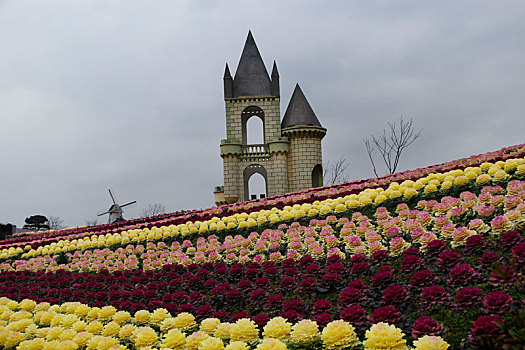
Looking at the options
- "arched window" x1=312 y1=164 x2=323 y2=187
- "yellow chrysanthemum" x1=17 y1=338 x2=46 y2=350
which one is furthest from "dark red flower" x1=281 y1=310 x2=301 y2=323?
"arched window" x1=312 y1=164 x2=323 y2=187

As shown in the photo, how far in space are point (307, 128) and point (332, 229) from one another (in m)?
20.2

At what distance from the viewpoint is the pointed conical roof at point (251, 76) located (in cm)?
2817

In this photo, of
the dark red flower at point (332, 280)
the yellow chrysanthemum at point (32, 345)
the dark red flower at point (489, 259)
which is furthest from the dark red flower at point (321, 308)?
the yellow chrysanthemum at point (32, 345)

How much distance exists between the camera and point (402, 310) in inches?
162

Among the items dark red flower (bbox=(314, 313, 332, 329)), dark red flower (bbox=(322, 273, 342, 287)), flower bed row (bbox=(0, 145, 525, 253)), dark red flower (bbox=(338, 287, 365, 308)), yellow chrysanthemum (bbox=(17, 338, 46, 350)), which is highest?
flower bed row (bbox=(0, 145, 525, 253))

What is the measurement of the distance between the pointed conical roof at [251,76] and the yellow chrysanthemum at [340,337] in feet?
82.8

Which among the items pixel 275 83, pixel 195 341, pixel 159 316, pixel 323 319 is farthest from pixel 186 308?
pixel 275 83

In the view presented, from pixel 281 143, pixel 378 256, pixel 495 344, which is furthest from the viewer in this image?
pixel 281 143

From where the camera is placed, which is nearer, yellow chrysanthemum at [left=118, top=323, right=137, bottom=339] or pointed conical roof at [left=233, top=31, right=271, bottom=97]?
yellow chrysanthemum at [left=118, top=323, right=137, bottom=339]

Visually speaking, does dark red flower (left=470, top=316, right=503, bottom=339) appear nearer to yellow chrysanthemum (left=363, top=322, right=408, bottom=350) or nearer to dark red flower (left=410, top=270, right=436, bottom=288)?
yellow chrysanthemum (left=363, top=322, right=408, bottom=350)

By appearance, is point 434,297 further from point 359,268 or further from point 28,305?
point 28,305

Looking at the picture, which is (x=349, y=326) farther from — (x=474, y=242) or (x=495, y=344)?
(x=474, y=242)

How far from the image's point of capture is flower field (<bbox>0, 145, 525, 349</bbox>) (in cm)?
373

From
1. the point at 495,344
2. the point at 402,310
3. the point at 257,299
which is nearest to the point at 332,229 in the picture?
the point at 257,299
